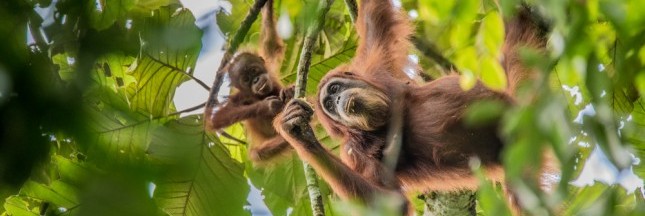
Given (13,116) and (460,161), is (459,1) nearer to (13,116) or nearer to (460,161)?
(13,116)

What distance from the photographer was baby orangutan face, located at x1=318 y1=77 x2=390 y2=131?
3.83m

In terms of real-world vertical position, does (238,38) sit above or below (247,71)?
below

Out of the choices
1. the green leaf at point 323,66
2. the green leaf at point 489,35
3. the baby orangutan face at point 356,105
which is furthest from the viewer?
the green leaf at point 323,66

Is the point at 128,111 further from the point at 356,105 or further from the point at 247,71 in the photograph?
the point at 247,71

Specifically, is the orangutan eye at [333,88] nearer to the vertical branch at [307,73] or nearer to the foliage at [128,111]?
the vertical branch at [307,73]

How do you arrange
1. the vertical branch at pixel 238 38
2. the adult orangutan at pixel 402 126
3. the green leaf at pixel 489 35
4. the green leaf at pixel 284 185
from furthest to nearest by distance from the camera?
1. the green leaf at pixel 284 185
2. the adult orangutan at pixel 402 126
3. the vertical branch at pixel 238 38
4. the green leaf at pixel 489 35

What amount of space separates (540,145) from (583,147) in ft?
8.30

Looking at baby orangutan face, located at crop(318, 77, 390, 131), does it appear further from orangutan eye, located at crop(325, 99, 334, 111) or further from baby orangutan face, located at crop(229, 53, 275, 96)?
baby orangutan face, located at crop(229, 53, 275, 96)

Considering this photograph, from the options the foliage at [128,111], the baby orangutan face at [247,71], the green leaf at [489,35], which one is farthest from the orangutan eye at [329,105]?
the foliage at [128,111]

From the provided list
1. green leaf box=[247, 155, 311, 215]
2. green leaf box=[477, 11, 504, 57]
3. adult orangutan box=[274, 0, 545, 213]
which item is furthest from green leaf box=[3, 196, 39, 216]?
green leaf box=[477, 11, 504, 57]

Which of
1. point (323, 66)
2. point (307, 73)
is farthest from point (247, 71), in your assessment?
point (307, 73)

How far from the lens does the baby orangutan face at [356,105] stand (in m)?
3.83

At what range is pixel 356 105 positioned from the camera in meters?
3.84

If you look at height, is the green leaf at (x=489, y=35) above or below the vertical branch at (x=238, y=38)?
below
